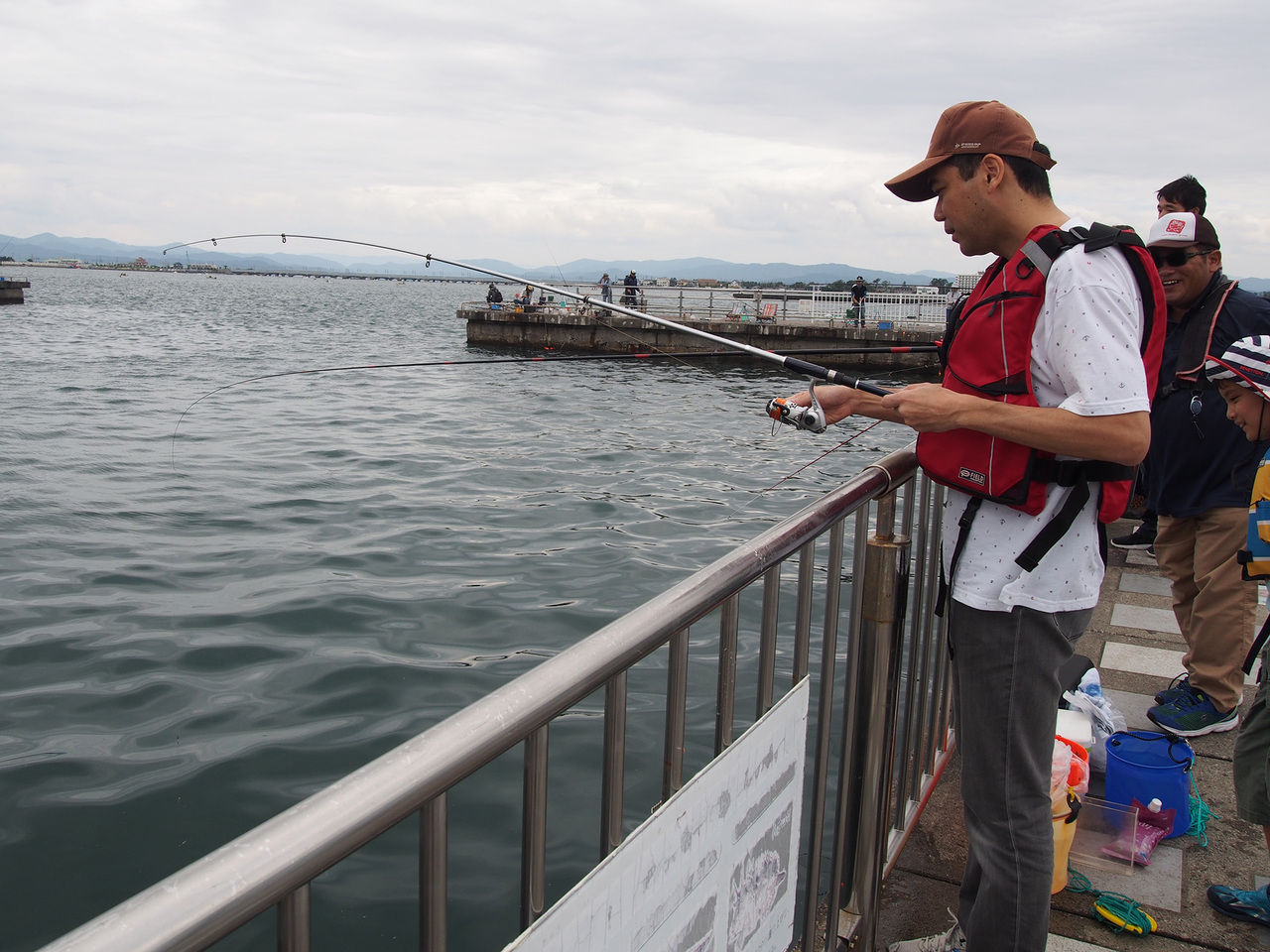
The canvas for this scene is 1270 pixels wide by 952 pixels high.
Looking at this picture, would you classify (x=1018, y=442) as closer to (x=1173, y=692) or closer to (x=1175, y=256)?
(x=1173, y=692)

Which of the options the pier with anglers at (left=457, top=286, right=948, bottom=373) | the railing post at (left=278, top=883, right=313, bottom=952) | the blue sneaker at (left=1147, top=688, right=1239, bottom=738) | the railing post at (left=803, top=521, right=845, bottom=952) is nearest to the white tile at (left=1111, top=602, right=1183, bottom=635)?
the blue sneaker at (left=1147, top=688, right=1239, bottom=738)

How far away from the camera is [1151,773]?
114 inches

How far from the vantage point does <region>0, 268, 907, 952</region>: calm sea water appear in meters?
4.27

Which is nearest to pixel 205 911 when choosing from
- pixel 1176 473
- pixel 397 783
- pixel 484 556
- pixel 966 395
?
pixel 397 783

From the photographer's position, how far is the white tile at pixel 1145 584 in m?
5.64

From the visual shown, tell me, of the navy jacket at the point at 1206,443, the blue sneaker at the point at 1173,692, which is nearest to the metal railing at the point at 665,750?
the blue sneaker at the point at 1173,692

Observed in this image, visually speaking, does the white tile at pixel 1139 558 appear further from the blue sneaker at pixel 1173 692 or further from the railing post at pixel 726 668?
the railing post at pixel 726 668

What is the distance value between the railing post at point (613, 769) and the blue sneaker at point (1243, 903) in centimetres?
214

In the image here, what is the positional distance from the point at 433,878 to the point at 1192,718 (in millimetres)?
3563

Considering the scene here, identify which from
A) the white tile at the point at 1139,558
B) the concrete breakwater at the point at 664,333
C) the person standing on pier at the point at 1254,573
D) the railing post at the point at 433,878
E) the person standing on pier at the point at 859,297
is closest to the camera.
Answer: the railing post at the point at 433,878

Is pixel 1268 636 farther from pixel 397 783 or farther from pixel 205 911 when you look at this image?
pixel 205 911

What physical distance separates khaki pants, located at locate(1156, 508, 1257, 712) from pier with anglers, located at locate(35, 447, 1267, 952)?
0.23 meters

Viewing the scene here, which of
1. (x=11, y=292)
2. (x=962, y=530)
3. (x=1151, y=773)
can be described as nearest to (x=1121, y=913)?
(x=1151, y=773)

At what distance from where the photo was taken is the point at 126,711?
554 cm
